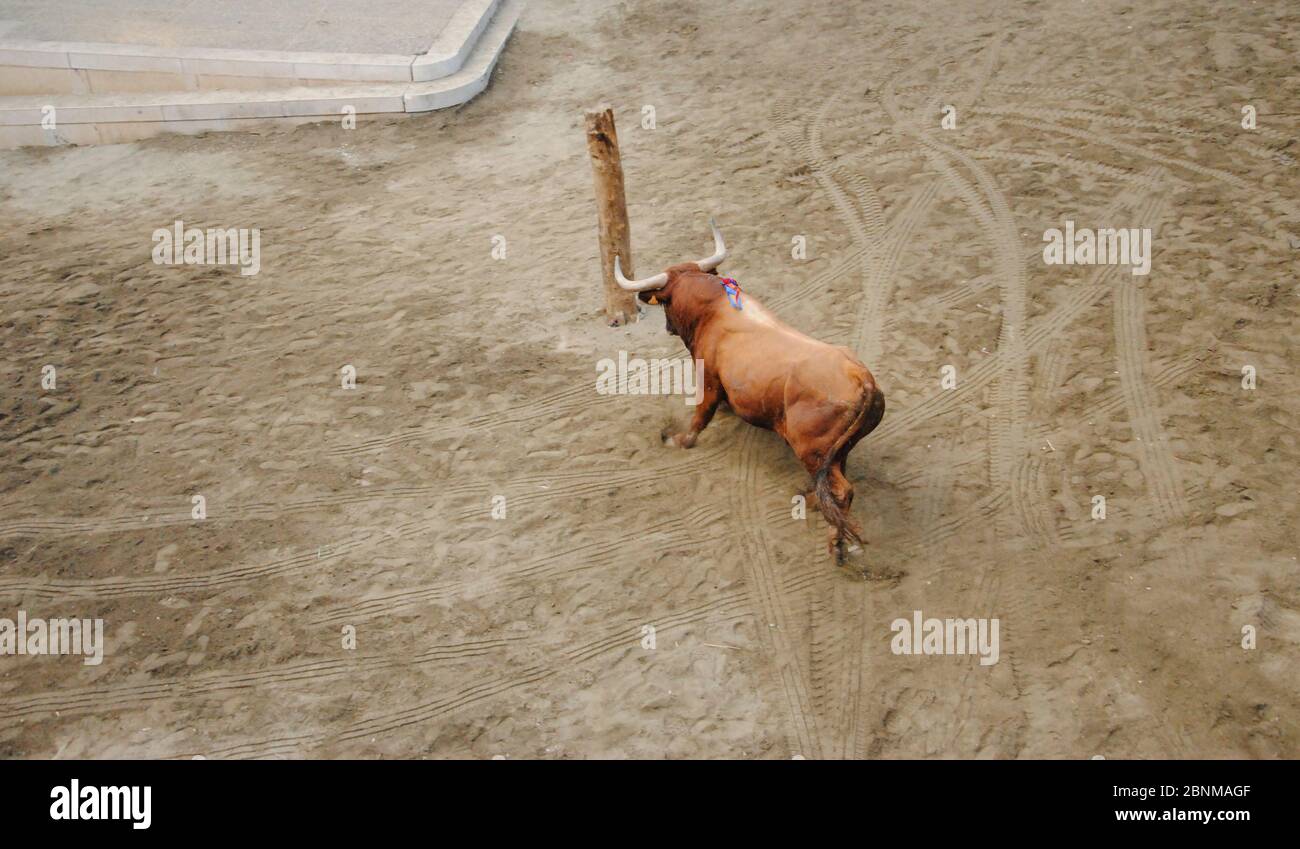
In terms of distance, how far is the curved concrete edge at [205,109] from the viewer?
1178 cm

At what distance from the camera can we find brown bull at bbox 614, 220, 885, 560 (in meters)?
6.03

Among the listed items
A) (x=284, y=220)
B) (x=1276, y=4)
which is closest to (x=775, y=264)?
(x=284, y=220)

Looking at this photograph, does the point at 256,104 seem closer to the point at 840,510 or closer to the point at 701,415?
the point at 701,415

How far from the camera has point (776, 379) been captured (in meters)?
6.31

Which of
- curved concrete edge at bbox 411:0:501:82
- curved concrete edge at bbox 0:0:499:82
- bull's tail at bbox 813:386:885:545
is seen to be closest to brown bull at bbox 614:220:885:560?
A: bull's tail at bbox 813:386:885:545

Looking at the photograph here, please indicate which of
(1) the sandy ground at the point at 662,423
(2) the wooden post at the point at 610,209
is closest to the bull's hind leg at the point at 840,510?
(1) the sandy ground at the point at 662,423

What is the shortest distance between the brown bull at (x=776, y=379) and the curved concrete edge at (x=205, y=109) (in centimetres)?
598

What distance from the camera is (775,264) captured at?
8859mm

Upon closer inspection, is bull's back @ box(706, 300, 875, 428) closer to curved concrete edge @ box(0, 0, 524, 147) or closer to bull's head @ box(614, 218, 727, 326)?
bull's head @ box(614, 218, 727, 326)

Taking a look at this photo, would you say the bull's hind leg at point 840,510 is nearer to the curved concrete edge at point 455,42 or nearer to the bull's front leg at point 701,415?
the bull's front leg at point 701,415

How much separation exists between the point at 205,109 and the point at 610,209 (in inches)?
255
